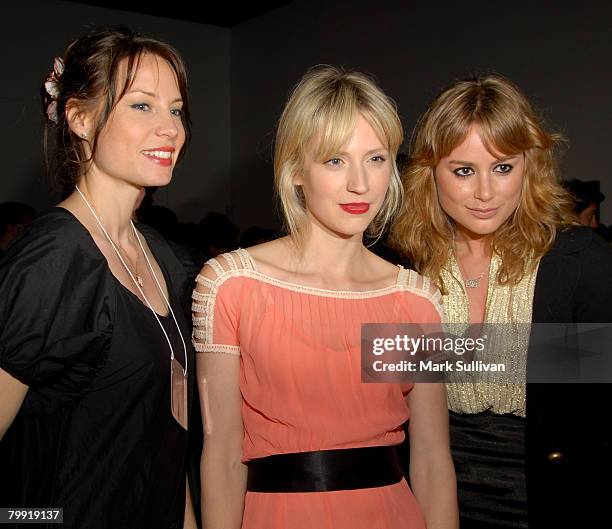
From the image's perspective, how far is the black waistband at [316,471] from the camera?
5.65 feet

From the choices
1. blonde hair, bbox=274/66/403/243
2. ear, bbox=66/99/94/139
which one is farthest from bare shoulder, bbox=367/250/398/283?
ear, bbox=66/99/94/139

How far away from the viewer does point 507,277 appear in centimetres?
217

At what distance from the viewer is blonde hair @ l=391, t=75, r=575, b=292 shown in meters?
2.14

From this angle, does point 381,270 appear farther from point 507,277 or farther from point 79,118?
point 79,118

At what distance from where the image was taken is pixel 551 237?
Result: 217 cm

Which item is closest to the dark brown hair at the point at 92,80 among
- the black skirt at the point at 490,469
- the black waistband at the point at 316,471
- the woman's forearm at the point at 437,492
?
the black waistband at the point at 316,471

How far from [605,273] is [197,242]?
3641mm

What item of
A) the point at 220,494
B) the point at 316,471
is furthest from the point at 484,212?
the point at 220,494

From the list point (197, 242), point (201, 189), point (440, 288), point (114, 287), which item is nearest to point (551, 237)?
point (440, 288)

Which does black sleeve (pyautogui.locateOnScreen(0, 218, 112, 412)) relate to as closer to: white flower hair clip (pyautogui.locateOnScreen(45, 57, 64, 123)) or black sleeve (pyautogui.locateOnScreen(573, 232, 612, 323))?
white flower hair clip (pyautogui.locateOnScreen(45, 57, 64, 123))

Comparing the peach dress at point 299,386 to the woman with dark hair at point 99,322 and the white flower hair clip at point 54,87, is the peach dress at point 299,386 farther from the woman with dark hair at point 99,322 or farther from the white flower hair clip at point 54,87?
the white flower hair clip at point 54,87

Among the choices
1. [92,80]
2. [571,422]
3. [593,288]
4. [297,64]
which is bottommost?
[571,422]

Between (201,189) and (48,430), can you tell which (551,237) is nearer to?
(48,430)

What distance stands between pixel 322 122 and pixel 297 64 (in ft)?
23.1
